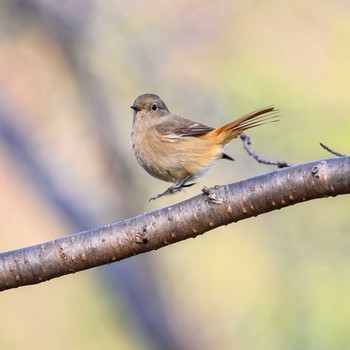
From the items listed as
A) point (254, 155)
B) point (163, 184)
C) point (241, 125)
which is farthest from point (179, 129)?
point (163, 184)

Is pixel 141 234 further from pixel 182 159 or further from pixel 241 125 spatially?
pixel 182 159

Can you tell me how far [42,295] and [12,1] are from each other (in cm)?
318

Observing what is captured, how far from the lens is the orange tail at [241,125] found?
3933 mm

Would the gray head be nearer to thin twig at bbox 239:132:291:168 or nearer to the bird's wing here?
the bird's wing

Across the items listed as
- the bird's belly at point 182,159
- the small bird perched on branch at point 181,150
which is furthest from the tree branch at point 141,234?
the bird's belly at point 182,159

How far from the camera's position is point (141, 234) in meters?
3.24

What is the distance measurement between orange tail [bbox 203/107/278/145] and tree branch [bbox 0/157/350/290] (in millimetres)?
632

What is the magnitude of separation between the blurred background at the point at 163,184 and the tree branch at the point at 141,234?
10.7 feet

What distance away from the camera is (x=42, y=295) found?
8477mm

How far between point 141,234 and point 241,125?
4.35ft

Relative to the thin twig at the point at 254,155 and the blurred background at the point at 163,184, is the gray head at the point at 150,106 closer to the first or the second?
the blurred background at the point at 163,184

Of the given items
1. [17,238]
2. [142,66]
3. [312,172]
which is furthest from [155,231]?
[17,238]

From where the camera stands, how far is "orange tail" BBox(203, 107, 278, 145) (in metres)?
3.93

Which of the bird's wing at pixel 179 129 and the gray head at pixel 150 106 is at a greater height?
the gray head at pixel 150 106
